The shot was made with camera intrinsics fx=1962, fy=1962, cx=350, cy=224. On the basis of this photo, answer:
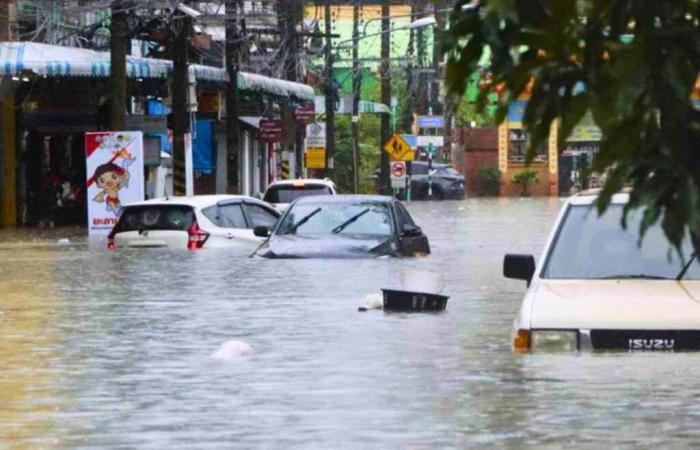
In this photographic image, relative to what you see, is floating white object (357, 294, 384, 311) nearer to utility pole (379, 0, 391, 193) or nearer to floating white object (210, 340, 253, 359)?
floating white object (210, 340, 253, 359)

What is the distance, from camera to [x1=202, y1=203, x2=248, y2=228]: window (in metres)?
29.5

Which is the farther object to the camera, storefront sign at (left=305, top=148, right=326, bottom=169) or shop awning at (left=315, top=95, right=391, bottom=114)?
shop awning at (left=315, top=95, right=391, bottom=114)

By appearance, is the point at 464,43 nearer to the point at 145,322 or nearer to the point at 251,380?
the point at 251,380

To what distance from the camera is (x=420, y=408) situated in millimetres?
12242

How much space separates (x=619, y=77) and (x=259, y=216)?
2591 cm

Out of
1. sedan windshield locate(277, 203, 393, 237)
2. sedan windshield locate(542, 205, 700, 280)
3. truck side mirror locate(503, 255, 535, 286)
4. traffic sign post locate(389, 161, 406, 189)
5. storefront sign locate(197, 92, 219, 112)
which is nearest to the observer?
sedan windshield locate(542, 205, 700, 280)

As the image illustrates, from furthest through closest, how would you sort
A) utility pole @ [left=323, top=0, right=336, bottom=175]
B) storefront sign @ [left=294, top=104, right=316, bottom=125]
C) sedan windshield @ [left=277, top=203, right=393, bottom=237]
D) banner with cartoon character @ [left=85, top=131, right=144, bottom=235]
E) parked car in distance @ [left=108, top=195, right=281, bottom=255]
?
utility pole @ [left=323, top=0, right=336, bottom=175], storefront sign @ [left=294, top=104, right=316, bottom=125], banner with cartoon character @ [left=85, top=131, right=144, bottom=235], parked car in distance @ [left=108, top=195, right=281, bottom=255], sedan windshield @ [left=277, top=203, right=393, bottom=237]

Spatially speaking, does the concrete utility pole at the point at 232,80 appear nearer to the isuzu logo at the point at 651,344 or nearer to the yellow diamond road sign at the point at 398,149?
the yellow diamond road sign at the point at 398,149

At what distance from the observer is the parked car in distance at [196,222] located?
29.4 m

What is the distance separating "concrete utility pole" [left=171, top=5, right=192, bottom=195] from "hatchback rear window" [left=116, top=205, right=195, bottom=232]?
409 inches

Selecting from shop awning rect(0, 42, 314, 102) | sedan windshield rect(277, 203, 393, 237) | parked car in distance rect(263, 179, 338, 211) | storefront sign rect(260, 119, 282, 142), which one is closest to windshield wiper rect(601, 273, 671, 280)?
sedan windshield rect(277, 203, 393, 237)

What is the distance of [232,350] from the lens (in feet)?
51.6

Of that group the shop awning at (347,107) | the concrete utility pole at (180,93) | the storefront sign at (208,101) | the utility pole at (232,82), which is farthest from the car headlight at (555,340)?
the shop awning at (347,107)

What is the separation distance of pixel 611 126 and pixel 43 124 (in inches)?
1835
